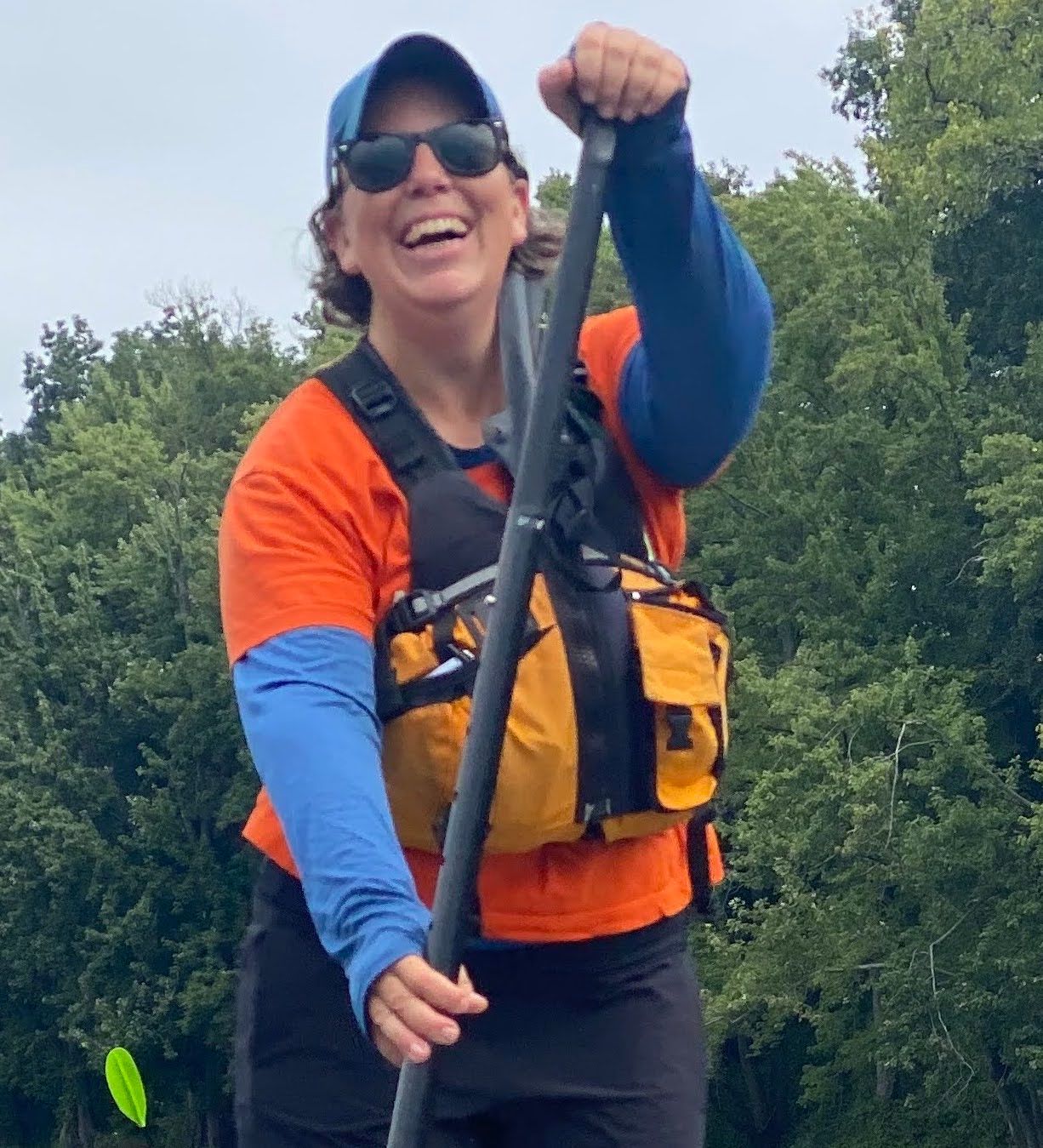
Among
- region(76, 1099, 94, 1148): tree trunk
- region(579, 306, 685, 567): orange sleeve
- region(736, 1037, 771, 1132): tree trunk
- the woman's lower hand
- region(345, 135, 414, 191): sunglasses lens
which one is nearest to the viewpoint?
the woman's lower hand

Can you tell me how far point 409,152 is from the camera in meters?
2.01

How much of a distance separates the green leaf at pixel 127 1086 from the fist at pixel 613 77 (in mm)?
1903

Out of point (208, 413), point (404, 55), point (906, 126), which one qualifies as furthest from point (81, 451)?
point (404, 55)

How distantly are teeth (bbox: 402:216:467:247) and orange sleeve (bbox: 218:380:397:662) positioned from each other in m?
0.19

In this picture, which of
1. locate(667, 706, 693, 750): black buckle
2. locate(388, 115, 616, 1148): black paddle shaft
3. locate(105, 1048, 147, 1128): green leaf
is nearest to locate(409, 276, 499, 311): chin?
locate(388, 115, 616, 1148): black paddle shaft

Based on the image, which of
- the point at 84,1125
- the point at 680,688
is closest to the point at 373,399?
the point at 680,688

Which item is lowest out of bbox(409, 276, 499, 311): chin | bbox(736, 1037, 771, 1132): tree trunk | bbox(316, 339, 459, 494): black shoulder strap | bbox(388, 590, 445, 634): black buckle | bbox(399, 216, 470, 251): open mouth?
bbox(736, 1037, 771, 1132): tree trunk

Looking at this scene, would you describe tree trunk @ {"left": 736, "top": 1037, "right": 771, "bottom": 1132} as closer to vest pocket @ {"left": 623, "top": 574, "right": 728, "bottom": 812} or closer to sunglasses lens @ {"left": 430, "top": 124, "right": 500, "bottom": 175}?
vest pocket @ {"left": 623, "top": 574, "right": 728, "bottom": 812}

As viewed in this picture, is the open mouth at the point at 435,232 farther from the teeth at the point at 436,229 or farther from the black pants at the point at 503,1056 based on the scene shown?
the black pants at the point at 503,1056

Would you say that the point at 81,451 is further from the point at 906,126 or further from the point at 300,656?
the point at 300,656

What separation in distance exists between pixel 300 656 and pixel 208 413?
33.2m

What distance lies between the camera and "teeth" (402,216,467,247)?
2.03m

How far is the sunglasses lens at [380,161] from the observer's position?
6.58 feet

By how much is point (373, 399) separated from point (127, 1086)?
162cm
